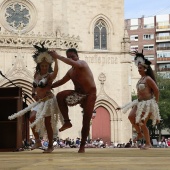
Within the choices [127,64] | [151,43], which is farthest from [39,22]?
[151,43]

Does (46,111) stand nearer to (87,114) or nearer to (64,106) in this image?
(64,106)

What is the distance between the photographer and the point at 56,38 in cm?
3628

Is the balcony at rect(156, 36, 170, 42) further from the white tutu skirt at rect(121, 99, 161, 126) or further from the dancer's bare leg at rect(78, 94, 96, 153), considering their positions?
the dancer's bare leg at rect(78, 94, 96, 153)

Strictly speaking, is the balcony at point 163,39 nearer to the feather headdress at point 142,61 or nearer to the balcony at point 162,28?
the balcony at point 162,28


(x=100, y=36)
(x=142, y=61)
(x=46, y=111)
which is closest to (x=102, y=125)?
(x=100, y=36)

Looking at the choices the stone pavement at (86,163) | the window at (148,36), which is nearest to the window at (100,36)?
the stone pavement at (86,163)

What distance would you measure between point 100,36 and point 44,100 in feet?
95.4

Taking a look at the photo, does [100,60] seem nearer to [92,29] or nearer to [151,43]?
[92,29]

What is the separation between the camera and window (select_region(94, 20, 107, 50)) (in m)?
38.7

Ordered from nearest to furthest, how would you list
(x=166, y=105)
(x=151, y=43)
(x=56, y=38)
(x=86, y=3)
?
(x=56, y=38), (x=86, y=3), (x=166, y=105), (x=151, y=43)

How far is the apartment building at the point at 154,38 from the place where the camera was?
7344 cm

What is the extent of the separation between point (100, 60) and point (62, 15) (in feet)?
14.4

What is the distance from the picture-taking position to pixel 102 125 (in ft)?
124

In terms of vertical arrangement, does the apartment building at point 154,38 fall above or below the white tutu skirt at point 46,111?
above
